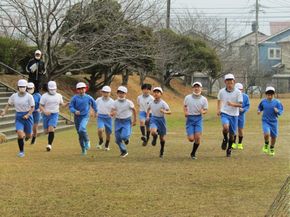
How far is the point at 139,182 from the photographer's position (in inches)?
351

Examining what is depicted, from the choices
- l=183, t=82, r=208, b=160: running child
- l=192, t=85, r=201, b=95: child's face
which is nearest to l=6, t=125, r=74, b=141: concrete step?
l=183, t=82, r=208, b=160: running child

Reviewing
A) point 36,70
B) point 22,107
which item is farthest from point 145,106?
point 22,107

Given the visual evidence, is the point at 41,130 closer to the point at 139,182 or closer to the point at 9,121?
the point at 9,121

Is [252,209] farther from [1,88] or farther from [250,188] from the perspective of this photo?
[1,88]

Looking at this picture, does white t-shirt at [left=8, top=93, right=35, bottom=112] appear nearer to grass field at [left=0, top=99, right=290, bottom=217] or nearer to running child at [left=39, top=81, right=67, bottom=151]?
running child at [left=39, top=81, right=67, bottom=151]

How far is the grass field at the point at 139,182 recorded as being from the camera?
276 inches

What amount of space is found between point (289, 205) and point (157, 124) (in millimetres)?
6919

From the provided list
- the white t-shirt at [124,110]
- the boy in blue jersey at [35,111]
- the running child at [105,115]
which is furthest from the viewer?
the boy in blue jersey at [35,111]

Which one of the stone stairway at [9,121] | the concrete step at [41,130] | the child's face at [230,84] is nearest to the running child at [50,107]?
the concrete step at [41,130]

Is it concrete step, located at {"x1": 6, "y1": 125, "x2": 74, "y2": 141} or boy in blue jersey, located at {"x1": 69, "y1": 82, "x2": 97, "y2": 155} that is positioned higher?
boy in blue jersey, located at {"x1": 69, "y1": 82, "x2": 97, "y2": 155}

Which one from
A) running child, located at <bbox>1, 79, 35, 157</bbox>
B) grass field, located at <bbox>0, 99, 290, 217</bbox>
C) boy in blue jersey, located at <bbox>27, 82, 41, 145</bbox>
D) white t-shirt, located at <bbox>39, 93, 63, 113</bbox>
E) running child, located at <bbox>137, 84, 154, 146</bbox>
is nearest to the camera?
grass field, located at <bbox>0, 99, 290, 217</bbox>

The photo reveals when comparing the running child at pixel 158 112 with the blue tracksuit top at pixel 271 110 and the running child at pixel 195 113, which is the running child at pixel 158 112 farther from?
the blue tracksuit top at pixel 271 110

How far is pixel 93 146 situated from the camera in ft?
50.7

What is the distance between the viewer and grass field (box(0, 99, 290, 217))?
7.01 m
